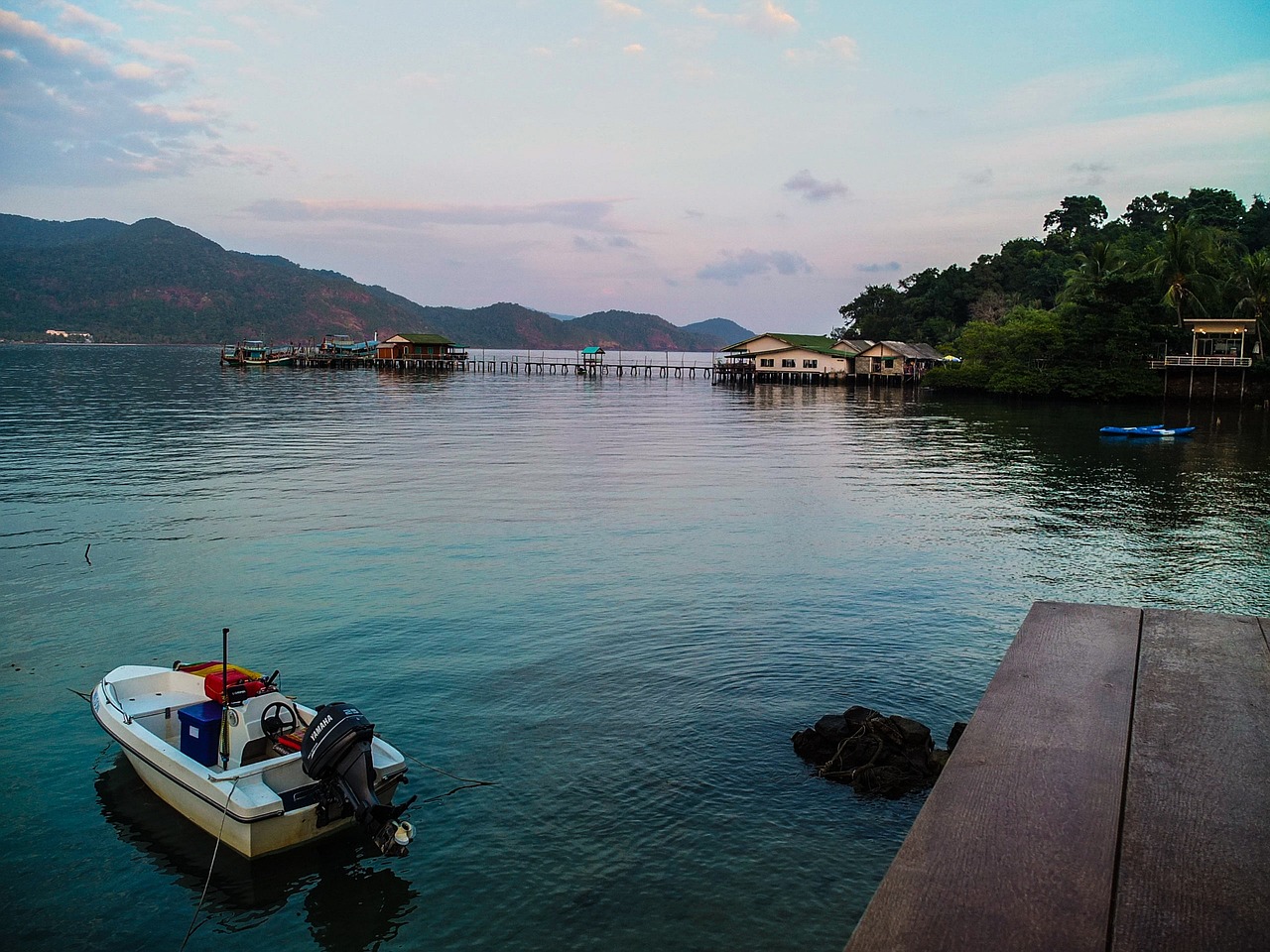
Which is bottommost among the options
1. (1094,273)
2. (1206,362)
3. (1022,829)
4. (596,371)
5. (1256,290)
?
(1022,829)

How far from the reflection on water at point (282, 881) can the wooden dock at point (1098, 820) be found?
630 centimetres

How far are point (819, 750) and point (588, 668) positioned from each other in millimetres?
4258

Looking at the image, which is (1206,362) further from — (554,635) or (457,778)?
(457,778)

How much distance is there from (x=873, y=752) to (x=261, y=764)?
6.72 m

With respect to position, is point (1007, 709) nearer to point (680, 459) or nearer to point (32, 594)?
point (32, 594)

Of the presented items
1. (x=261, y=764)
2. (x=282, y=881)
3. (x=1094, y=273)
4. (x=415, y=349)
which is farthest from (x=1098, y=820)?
(x=415, y=349)

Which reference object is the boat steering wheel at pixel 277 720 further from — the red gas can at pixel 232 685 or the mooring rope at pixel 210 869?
the mooring rope at pixel 210 869

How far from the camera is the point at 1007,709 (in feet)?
16.1

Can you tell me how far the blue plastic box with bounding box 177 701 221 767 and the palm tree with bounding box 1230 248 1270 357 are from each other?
3043 inches

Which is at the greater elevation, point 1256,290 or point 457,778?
point 1256,290

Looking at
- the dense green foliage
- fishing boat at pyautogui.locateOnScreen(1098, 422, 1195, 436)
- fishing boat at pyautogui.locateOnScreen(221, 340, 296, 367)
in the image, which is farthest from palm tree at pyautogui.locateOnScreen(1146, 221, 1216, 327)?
fishing boat at pyautogui.locateOnScreen(221, 340, 296, 367)

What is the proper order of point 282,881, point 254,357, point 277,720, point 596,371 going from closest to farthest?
point 282,881 < point 277,720 < point 254,357 < point 596,371

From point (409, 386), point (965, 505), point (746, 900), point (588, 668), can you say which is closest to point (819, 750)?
point (746, 900)

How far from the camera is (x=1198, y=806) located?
372 centimetres
